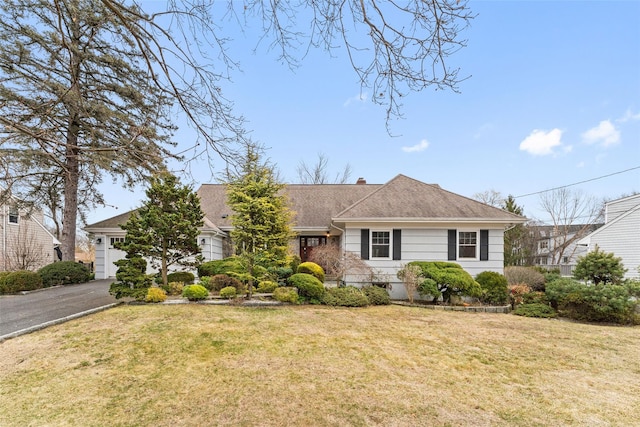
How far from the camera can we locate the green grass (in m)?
3.28

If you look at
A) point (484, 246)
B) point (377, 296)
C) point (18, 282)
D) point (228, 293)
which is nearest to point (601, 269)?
point (484, 246)

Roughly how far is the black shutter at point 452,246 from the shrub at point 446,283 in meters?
0.90

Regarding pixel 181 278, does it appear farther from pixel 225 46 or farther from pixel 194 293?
pixel 225 46

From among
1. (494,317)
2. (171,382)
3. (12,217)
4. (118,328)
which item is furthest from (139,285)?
(12,217)

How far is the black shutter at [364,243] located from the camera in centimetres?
1099

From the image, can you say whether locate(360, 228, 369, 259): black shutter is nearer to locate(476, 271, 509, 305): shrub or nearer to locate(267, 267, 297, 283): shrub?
locate(267, 267, 297, 283): shrub

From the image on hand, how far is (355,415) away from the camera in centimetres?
325

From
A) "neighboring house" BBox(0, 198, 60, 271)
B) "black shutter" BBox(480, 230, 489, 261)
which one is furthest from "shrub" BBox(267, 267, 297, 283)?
"neighboring house" BBox(0, 198, 60, 271)

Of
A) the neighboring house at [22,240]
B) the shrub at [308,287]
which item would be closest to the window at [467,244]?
the shrub at [308,287]

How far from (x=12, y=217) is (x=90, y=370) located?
19.5 meters

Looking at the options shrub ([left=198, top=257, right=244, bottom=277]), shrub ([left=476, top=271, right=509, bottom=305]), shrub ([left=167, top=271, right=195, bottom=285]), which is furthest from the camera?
shrub ([left=198, top=257, right=244, bottom=277])

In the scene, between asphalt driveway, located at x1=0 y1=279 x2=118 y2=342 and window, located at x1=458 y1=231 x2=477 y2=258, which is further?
window, located at x1=458 y1=231 x2=477 y2=258

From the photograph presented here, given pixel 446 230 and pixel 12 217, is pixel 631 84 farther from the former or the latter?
pixel 12 217

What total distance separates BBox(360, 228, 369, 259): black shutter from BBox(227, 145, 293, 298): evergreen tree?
2.89 m
